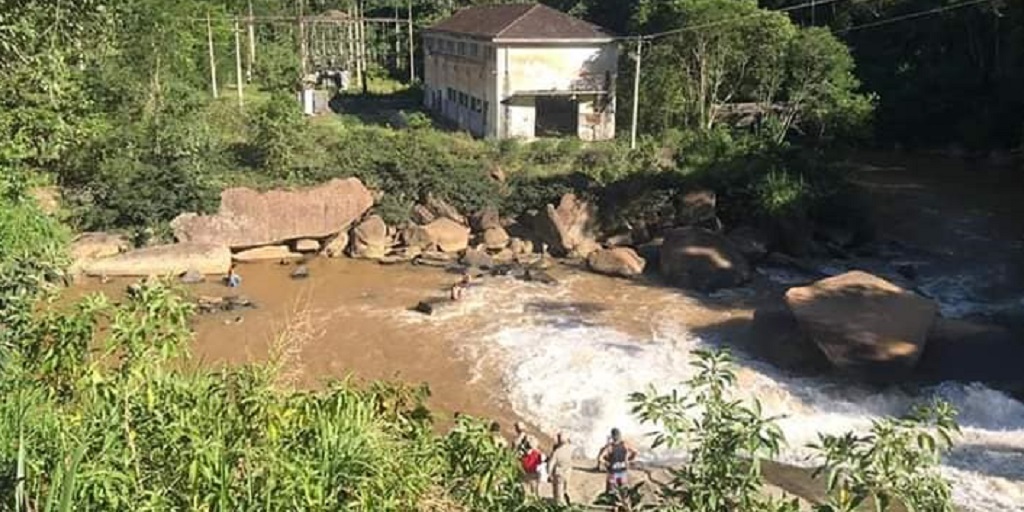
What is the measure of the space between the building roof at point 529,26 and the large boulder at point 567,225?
31.0ft

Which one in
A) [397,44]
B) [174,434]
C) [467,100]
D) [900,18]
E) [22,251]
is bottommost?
[174,434]

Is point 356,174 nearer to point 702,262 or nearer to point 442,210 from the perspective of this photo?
point 442,210

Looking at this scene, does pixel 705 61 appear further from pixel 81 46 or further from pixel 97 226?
pixel 81 46

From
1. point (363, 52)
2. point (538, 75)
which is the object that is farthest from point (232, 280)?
point (363, 52)

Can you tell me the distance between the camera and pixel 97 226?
29.7 m

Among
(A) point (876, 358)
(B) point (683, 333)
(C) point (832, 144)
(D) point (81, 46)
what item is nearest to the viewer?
(D) point (81, 46)

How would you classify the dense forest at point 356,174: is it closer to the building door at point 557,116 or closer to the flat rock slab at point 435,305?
the building door at point 557,116

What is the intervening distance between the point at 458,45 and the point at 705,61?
11.8 m

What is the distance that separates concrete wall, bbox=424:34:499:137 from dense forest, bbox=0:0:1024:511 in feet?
5.88

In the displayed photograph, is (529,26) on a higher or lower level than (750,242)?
higher

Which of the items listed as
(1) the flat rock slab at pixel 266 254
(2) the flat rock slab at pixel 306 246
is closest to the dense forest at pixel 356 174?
(1) the flat rock slab at pixel 266 254

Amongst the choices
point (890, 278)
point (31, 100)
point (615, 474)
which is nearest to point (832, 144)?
point (890, 278)

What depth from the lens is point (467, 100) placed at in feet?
143

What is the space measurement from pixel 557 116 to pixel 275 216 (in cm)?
1607
